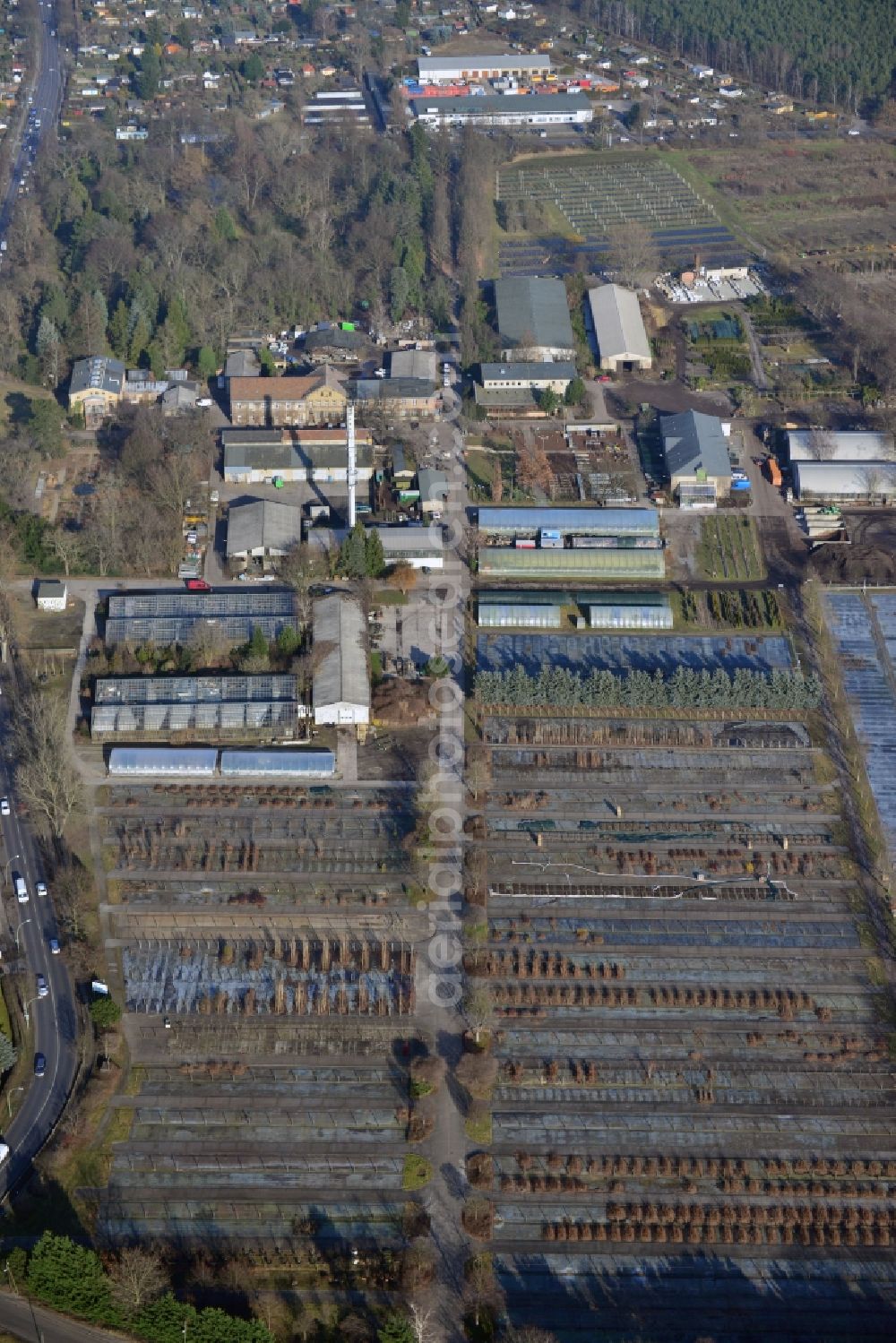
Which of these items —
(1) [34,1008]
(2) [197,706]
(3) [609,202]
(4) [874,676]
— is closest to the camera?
(1) [34,1008]

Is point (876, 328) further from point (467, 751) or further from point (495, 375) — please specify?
point (467, 751)

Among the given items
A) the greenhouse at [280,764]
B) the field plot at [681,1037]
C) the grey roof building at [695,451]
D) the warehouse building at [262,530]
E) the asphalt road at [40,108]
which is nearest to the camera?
the field plot at [681,1037]

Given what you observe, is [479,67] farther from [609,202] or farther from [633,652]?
[633,652]

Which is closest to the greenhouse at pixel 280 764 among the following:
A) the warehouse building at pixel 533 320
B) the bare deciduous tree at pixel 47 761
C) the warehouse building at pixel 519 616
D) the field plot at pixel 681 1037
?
the bare deciduous tree at pixel 47 761

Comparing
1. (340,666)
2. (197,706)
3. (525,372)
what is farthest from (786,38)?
(197,706)

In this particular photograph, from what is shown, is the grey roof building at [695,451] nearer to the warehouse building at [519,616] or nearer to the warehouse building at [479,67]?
the warehouse building at [519,616]

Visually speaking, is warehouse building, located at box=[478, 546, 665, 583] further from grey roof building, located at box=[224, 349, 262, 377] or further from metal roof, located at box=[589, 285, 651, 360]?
grey roof building, located at box=[224, 349, 262, 377]

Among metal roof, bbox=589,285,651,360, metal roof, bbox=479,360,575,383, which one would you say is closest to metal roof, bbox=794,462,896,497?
metal roof, bbox=589,285,651,360
